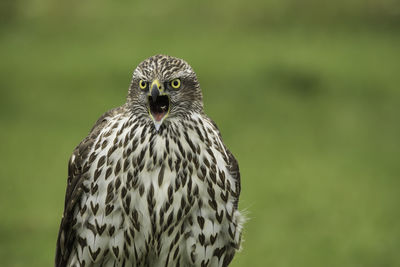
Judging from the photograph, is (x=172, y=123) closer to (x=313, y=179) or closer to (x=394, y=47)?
(x=313, y=179)

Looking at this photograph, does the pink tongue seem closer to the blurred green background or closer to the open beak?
the open beak

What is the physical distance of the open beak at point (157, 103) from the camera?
3.77m

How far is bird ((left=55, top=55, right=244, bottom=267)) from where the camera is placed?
Answer: 3939 mm

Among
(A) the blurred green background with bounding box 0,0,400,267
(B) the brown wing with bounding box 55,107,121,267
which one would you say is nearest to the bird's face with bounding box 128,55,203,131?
(B) the brown wing with bounding box 55,107,121,267

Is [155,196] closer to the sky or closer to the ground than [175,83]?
closer to the ground

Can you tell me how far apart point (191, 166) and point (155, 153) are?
19 cm

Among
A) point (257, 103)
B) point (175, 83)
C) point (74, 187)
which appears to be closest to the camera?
point (175, 83)

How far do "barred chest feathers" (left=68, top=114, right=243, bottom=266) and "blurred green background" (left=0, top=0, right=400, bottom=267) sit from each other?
3818 mm

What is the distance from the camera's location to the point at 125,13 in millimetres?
17250

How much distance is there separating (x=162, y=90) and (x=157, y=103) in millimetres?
135

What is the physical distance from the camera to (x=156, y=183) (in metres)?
3.98

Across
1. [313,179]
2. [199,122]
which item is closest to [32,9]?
[313,179]

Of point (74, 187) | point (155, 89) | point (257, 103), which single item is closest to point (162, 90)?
point (155, 89)

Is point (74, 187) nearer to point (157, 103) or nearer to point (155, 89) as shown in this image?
point (157, 103)
